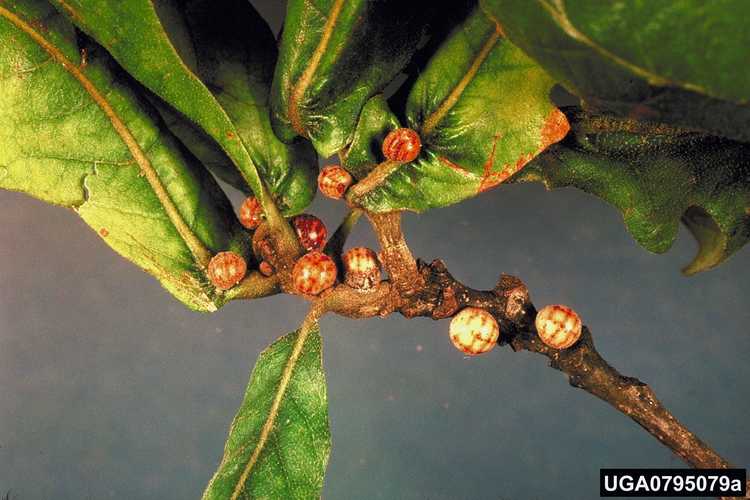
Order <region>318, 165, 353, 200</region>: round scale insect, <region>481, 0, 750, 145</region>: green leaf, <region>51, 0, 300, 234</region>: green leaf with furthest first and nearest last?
<region>318, 165, 353, 200</region>: round scale insect < <region>51, 0, 300, 234</region>: green leaf < <region>481, 0, 750, 145</region>: green leaf

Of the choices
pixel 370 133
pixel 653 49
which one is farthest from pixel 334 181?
pixel 653 49

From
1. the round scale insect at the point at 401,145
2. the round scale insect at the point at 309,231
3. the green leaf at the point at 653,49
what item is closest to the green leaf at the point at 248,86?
the round scale insect at the point at 309,231

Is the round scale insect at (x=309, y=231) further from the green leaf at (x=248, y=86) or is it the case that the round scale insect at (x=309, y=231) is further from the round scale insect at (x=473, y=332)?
the round scale insect at (x=473, y=332)

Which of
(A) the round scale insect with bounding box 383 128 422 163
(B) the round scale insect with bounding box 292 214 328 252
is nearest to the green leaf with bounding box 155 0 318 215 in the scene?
(B) the round scale insect with bounding box 292 214 328 252

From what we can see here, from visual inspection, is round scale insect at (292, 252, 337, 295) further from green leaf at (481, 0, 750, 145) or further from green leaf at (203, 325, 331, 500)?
green leaf at (481, 0, 750, 145)

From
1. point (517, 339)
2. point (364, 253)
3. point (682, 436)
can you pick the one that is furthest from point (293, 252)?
point (682, 436)
